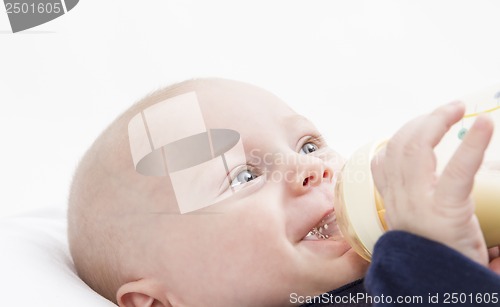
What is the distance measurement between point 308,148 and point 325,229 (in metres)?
0.16

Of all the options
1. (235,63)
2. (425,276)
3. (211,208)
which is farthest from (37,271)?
(235,63)

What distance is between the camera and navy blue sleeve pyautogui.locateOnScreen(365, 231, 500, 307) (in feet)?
2.19

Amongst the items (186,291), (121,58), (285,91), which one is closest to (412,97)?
(285,91)

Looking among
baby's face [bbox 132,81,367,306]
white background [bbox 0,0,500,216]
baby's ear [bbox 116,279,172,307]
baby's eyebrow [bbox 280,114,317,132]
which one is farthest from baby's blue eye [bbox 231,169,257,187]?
white background [bbox 0,0,500,216]

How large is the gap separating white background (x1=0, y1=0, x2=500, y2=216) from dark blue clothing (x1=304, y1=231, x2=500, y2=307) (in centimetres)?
120

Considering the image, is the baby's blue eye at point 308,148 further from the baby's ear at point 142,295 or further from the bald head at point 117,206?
the baby's ear at point 142,295

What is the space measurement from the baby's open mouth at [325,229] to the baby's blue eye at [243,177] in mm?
133

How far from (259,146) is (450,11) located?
131 cm

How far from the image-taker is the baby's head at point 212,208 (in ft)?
3.09

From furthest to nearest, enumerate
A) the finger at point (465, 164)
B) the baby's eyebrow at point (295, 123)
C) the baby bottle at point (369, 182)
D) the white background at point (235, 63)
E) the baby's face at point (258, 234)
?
the white background at point (235, 63), the baby's eyebrow at point (295, 123), the baby's face at point (258, 234), the baby bottle at point (369, 182), the finger at point (465, 164)

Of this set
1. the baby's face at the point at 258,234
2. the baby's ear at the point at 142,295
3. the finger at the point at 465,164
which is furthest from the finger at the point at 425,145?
the baby's ear at the point at 142,295

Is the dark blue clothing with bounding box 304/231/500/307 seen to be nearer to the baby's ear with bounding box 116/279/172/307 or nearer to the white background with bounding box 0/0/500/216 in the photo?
the baby's ear with bounding box 116/279/172/307

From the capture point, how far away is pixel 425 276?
0.68 meters

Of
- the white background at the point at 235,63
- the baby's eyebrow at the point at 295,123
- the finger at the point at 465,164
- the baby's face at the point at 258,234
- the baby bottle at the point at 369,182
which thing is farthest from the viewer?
the white background at the point at 235,63
